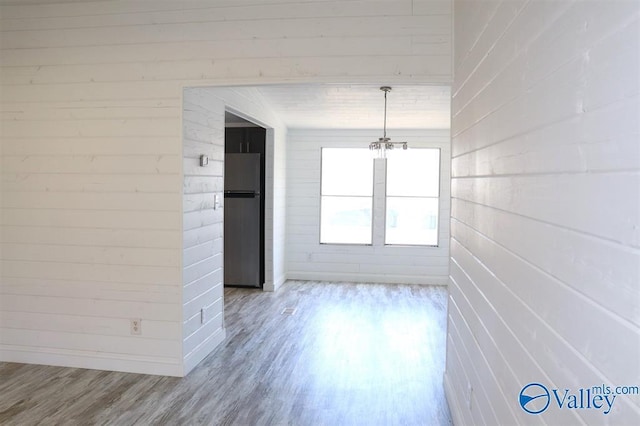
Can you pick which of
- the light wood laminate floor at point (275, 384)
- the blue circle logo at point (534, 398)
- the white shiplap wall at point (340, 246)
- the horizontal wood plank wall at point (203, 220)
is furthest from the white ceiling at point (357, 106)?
the blue circle logo at point (534, 398)

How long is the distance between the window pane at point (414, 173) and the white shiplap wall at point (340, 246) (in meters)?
0.11

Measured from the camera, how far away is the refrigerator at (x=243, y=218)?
6.48 m

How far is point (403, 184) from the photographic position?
7.07 m

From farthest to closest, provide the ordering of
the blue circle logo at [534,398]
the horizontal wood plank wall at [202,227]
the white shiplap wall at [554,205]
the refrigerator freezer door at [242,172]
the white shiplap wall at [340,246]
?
the white shiplap wall at [340,246]
the refrigerator freezer door at [242,172]
the horizontal wood plank wall at [202,227]
the blue circle logo at [534,398]
the white shiplap wall at [554,205]

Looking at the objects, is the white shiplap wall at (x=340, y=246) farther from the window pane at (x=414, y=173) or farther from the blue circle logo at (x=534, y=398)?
the blue circle logo at (x=534, y=398)

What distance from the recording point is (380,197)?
23.2 ft

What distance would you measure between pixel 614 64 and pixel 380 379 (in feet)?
9.84

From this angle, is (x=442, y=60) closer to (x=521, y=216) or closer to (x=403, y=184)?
(x=521, y=216)

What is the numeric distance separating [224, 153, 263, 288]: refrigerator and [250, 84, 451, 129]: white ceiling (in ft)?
2.95

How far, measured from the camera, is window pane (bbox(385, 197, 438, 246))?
705 cm

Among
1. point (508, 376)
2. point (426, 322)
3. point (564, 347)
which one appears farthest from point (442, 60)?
point (426, 322)

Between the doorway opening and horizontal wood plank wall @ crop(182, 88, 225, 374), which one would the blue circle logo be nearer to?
horizontal wood plank wall @ crop(182, 88, 225, 374)

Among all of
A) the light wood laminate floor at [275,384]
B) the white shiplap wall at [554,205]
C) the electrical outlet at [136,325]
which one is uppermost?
the white shiplap wall at [554,205]

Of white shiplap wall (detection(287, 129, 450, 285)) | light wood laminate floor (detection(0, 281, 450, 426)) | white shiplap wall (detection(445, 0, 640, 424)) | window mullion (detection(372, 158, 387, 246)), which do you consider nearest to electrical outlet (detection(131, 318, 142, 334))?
light wood laminate floor (detection(0, 281, 450, 426))
